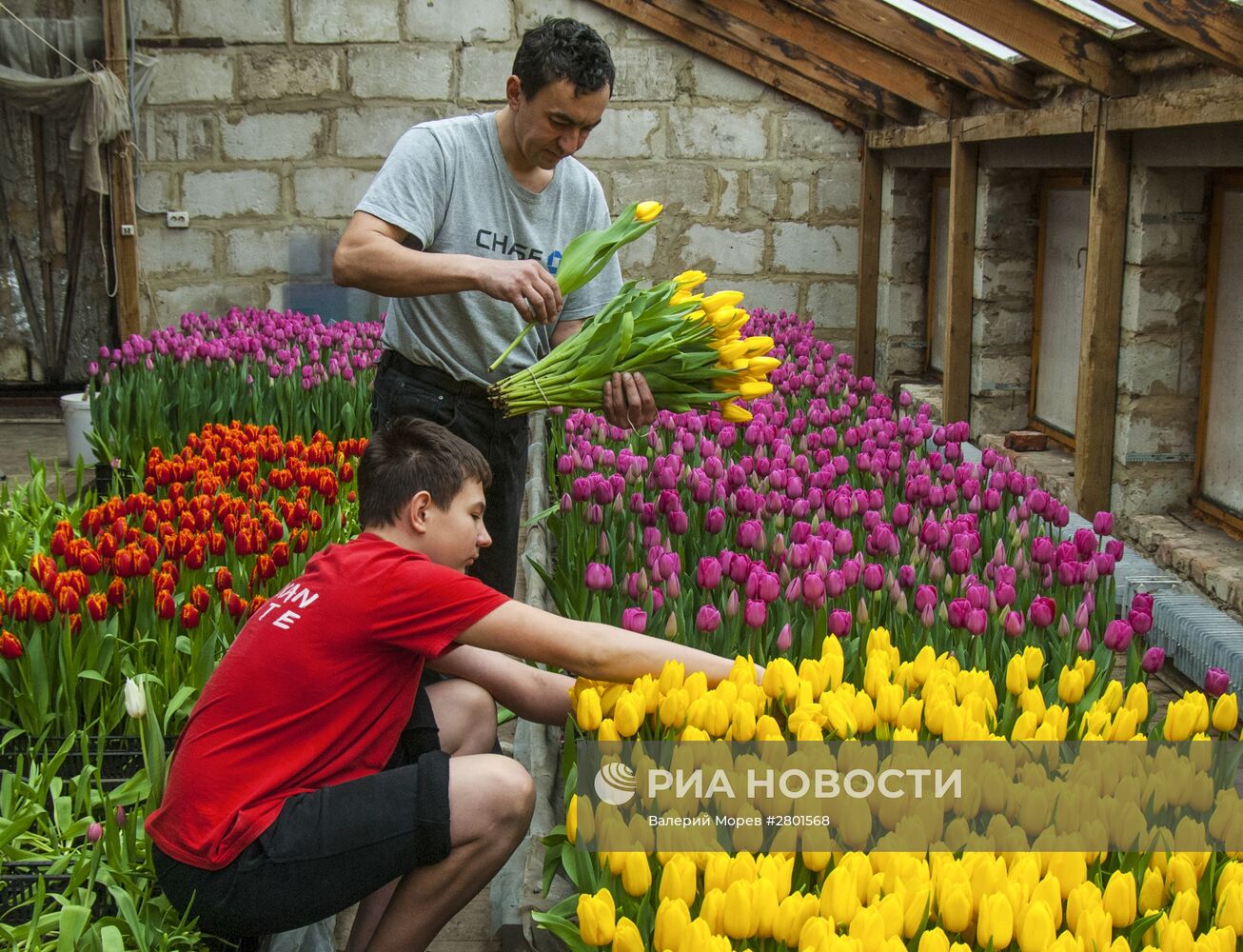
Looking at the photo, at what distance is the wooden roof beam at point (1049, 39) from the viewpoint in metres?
5.00

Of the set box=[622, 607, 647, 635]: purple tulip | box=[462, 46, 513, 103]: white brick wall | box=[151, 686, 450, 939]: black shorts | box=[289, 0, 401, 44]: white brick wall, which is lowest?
box=[151, 686, 450, 939]: black shorts

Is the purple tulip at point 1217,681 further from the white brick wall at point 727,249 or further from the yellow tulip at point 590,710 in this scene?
the white brick wall at point 727,249

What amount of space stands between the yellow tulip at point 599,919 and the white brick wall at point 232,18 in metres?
8.40

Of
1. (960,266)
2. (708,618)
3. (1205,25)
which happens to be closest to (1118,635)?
(708,618)

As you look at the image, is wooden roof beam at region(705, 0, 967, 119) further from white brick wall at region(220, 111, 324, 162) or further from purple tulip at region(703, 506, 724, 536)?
purple tulip at region(703, 506, 724, 536)

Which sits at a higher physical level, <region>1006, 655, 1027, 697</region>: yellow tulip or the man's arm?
the man's arm

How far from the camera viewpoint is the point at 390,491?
2.49m

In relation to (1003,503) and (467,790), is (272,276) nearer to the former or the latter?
(1003,503)

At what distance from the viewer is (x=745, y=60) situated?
9.12 metres

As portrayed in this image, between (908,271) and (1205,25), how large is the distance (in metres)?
5.06

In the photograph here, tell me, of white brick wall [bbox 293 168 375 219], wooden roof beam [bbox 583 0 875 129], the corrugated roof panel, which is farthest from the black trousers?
white brick wall [bbox 293 168 375 219]

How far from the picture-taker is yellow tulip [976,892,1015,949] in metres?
1.64

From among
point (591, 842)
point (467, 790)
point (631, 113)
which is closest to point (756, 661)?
point (467, 790)

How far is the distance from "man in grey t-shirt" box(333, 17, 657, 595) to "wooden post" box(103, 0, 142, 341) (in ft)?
21.0
